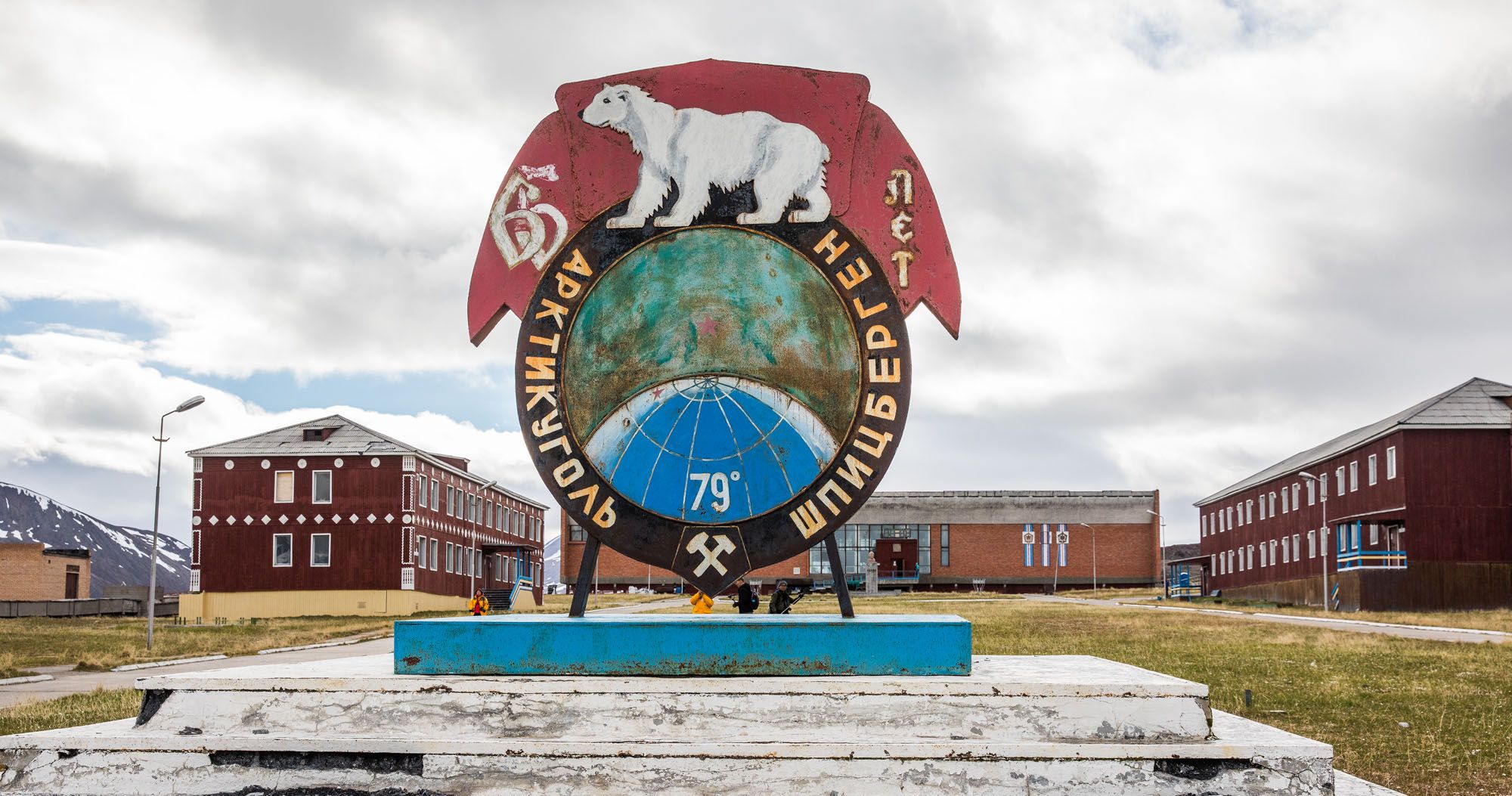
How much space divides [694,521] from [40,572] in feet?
216

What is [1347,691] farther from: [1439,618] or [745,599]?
[1439,618]

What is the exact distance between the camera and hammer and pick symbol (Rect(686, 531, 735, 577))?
Answer: 292 inches

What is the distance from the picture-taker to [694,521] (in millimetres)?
7445

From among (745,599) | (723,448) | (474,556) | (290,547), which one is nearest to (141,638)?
(290,547)

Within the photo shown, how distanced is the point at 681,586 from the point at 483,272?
76.0 m

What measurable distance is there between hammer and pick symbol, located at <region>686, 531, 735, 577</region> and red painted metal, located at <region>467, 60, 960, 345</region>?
1.80 m

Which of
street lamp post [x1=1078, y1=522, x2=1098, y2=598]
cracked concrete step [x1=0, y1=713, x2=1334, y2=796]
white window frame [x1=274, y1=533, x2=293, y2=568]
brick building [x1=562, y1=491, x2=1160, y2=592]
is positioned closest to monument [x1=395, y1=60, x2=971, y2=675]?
cracked concrete step [x1=0, y1=713, x2=1334, y2=796]

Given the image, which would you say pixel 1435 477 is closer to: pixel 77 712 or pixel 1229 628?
pixel 1229 628

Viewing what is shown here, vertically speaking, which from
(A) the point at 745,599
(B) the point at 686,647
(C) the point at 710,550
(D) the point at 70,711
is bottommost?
(D) the point at 70,711

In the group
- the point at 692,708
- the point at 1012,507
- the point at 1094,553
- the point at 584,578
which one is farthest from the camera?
the point at 1012,507

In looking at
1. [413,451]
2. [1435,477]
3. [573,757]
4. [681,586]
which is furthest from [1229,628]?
[681,586]

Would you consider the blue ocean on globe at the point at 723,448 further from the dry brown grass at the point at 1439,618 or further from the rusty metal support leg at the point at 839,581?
the dry brown grass at the point at 1439,618

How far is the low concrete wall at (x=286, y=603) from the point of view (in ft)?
154

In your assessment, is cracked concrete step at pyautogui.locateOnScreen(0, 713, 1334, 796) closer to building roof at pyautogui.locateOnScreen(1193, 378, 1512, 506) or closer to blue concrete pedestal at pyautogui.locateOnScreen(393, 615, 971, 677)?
blue concrete pedestal at pyautogui.locateOnScreen(393, 615, 971, 677)
